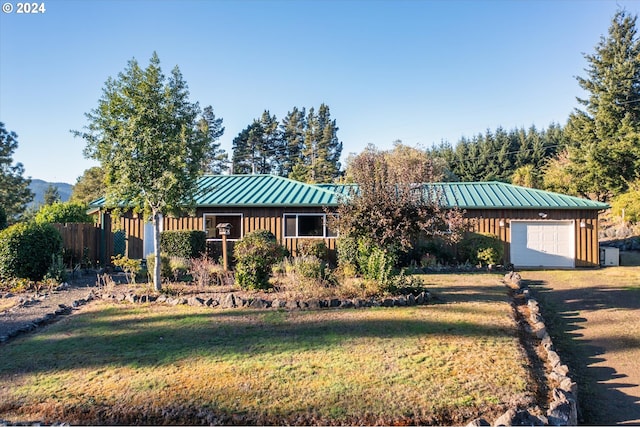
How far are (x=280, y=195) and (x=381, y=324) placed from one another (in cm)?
1113

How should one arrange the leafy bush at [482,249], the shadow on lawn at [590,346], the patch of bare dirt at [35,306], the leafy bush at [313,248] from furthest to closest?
the leafy bush at [482,249]
the leafy bush at [313,248]
the patch of bare dirt at [35,306]
the shadow on lawn at [590,346]

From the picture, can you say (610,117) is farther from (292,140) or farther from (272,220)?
(292,140)

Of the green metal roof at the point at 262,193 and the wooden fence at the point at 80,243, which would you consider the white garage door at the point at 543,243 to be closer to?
the green metal roof at the point at 262,193

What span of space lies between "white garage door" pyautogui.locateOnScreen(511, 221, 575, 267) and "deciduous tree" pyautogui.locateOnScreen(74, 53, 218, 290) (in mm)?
13567

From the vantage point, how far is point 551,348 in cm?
616

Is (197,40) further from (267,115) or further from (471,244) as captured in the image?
(267,115)

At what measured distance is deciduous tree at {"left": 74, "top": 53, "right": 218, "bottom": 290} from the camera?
31.7 feet

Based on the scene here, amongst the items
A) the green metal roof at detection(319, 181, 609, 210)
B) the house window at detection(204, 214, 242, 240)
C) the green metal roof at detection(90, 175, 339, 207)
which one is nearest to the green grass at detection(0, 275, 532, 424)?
the green metal roof at detection(90, 175, 339, 207)

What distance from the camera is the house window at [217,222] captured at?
57.8ft

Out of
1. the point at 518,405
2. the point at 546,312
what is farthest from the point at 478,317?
the point at 518,405

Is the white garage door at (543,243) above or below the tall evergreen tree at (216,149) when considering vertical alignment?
below

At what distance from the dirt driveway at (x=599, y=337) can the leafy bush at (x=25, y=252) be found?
1343cm

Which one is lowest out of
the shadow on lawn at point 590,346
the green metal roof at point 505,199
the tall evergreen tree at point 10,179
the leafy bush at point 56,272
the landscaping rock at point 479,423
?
the shadow on lawn at point 590,346

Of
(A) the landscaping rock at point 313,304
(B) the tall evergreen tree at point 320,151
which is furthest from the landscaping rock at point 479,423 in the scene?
(B) the tall evergreen tree at point 320,151
